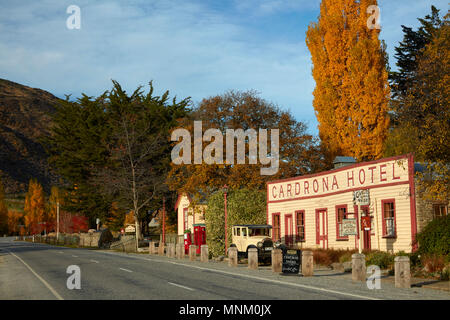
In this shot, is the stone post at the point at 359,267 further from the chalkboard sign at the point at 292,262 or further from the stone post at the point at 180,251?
the stone post at the point at 180,251

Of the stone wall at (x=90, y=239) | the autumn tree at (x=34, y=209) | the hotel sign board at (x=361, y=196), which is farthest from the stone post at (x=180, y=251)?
the autumn tree at (x=34, y=209)

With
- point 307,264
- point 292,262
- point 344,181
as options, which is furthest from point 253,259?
point 344,181

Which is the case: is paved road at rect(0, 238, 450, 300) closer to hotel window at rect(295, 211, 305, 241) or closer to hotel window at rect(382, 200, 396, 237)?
hotel window at rect(382, 200, 396, 237)

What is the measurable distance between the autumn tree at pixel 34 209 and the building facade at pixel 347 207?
281 ft

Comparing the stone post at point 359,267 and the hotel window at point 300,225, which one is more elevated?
the hotel window at point 300,225

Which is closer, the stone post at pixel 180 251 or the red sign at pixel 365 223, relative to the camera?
Result: the red sign at pixel 365 223

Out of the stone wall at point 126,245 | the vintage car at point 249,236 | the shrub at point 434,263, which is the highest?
the vintage car at point 249,236

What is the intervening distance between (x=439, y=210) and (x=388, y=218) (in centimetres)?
234

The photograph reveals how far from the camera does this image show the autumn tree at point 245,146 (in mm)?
41219

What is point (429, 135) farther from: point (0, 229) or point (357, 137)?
point (0, 229)

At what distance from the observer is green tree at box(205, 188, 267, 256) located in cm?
3491

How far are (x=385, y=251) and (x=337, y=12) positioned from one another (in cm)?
2825
